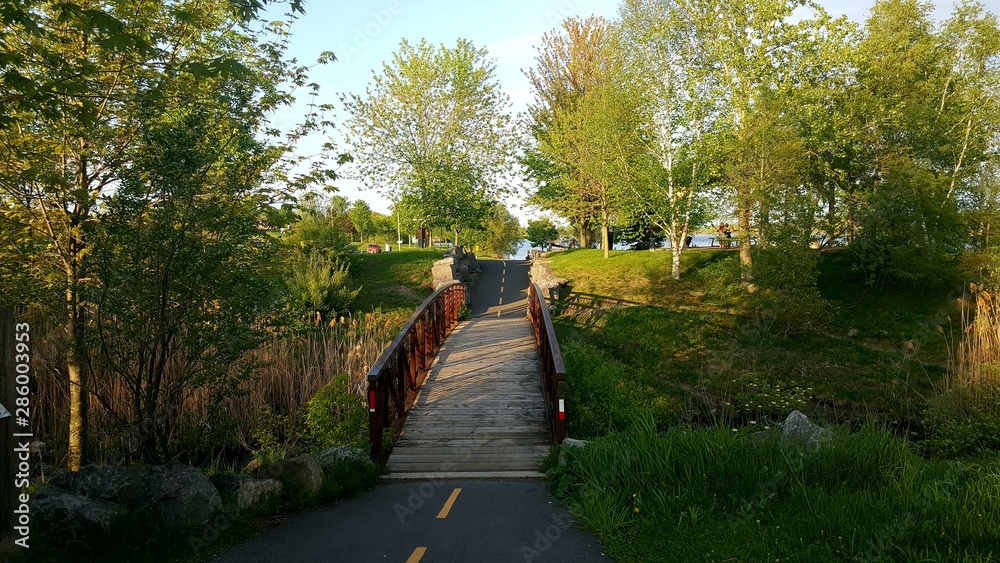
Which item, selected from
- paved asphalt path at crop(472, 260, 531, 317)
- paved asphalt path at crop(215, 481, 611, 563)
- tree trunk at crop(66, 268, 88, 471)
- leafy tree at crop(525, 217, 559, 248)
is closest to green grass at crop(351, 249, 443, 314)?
paved asphalt path at crop(472, 260, 531, 317)

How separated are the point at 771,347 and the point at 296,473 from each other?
50.1 ft

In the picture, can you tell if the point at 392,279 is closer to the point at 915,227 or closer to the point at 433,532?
the point at 915,227

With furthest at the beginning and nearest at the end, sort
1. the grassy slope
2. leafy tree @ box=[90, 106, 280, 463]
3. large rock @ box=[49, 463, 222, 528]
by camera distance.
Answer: the grassy slope, leafy tree @ box=[90, 106, 280, 463], large rock @ box=[49, 463, 222, 528]

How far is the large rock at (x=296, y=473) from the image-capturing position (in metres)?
6.12

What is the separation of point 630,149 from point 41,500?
22711mm

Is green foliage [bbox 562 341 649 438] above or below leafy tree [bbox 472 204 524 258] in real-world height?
below

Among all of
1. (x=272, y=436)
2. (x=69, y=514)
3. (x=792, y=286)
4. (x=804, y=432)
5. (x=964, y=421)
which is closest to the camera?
(x=69, y=514)

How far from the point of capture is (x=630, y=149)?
24.1 meters

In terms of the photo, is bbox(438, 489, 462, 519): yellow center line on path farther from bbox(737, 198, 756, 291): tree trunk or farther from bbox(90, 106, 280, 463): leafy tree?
bbox(737, 198, 756, 291): tree trunk

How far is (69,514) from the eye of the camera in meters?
4.55

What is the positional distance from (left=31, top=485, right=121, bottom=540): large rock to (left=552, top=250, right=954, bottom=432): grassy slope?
807cm

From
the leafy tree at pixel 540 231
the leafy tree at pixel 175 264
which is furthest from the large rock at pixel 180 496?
the leafy tree at pixel 540 231

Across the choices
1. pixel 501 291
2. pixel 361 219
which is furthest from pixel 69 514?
pixel 361 219

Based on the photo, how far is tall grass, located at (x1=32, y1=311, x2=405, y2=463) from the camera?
7.39 metres
